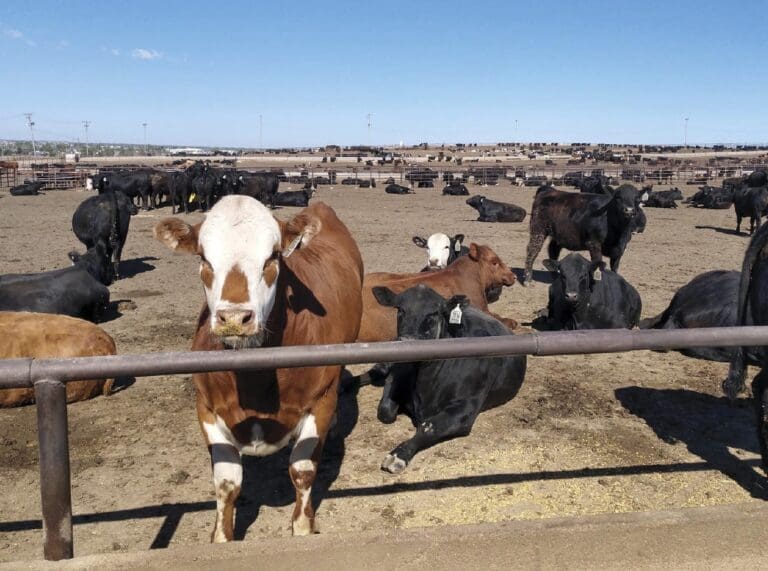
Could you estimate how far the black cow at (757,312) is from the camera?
382 cm

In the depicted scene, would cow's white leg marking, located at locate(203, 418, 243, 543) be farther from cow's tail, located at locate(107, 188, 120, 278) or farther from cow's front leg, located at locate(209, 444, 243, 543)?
cow's tail, located at locate(107, 188, 120, 278)

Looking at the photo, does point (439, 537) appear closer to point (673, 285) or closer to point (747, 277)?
point (747, 277)

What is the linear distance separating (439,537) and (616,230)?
9.57 metres

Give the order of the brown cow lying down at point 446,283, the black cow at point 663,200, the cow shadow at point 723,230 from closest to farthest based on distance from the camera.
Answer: the brown cow lying down at point 446,283
the cow shadow at point 723,230
the black cow at point 663,200

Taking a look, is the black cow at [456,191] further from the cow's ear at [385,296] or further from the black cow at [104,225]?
the cow's ear at [385,296]

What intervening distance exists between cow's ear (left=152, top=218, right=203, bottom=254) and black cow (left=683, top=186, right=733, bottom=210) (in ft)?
82.7

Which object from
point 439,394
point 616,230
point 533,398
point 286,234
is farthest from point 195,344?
point 616,230

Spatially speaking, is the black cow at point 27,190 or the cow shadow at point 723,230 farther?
the black cow at point 27,190

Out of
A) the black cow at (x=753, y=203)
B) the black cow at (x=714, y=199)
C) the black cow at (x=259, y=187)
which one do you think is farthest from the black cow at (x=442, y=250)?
the black cow at (x=714, y=199)

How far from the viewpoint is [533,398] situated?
5.90 meters

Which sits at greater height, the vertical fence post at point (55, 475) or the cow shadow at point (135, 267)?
the vertical fence post at point (55, 475)

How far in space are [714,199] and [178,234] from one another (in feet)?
84.6

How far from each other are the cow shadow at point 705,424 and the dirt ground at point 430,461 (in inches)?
0.7

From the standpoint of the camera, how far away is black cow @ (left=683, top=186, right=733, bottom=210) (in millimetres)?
24141
